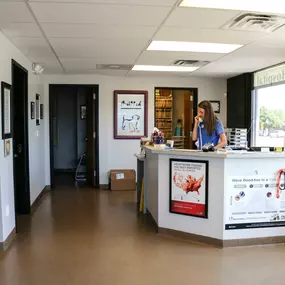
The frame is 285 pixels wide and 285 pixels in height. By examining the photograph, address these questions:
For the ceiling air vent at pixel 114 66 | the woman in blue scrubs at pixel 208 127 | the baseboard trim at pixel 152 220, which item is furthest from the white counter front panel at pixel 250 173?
the ceiling air vent at pixel 114 66

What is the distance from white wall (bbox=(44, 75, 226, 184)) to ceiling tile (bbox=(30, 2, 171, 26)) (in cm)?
376

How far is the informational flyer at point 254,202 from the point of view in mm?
3816

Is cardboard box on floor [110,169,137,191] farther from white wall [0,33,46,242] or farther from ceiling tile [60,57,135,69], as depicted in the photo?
ceiling tile [60,57,135,69]

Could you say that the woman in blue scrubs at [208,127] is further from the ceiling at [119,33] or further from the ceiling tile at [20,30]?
the ceiling tile at [20,30]

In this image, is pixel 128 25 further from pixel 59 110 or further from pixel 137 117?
pixel 59 110

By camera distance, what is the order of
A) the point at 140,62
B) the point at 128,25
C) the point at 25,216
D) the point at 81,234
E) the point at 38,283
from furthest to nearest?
1. the point at 140,62
2. the point at 25,216
3. the point at 81,234
4. the point at 128,25
5. the point at 38,283

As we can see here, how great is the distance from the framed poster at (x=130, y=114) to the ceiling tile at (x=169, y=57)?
1.71m

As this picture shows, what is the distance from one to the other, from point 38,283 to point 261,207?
2.44 meters

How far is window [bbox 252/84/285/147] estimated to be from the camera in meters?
5.76

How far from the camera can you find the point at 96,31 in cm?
374

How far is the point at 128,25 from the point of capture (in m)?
3.52

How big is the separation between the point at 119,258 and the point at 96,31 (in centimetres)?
237

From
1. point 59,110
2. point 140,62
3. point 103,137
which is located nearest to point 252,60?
point 140,62

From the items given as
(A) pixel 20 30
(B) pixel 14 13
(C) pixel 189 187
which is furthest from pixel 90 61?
(C) pixel 189 187
